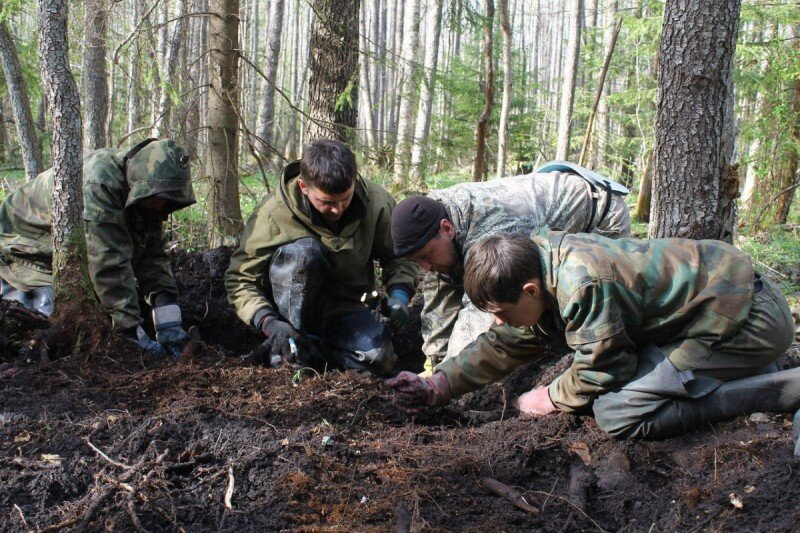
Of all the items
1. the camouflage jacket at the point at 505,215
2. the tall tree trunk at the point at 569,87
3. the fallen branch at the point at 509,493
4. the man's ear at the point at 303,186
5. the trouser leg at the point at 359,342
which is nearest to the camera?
the fallen branch at the point at 509,493

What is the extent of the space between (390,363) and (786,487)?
101 inches

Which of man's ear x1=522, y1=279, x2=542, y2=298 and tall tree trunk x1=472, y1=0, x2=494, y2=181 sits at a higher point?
tall tree trunk x1=472, y1=0, x2=494, y2=181

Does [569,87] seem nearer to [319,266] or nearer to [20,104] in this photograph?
[319,266]

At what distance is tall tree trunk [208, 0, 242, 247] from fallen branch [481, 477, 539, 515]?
3.67 metres

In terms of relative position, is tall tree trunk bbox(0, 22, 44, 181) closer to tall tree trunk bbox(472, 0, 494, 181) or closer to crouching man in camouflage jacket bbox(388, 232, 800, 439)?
tall tree trunk bbox(472, 0, 494, 181)

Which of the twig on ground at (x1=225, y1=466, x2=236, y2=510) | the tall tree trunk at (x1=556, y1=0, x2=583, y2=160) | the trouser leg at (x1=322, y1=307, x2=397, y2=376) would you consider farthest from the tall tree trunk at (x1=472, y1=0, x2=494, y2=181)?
the twig on ground at (x1=225, y1=466, x2=236, y2=510)

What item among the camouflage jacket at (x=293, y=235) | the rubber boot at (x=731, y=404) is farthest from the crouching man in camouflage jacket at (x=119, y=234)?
the rubber boot at (x=731, y=404)

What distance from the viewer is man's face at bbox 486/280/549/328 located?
2578 millimetres

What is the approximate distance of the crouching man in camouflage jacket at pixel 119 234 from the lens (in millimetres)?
3824

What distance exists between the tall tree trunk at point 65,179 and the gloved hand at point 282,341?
3.05ft

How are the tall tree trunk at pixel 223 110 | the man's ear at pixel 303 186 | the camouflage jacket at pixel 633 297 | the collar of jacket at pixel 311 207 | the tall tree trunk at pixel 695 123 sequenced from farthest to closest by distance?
the tall tree trunk at pixel 223 110, the collar of jacket at pixel 311 207, the man's ear at pixel 303 186, the tall tree trunk at pixel 695 123, the camouflage jacket at pixel 633 297

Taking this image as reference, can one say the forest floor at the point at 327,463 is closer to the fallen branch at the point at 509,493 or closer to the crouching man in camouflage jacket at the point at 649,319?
the fallen branch at the point at 509,493

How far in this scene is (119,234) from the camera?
393cm

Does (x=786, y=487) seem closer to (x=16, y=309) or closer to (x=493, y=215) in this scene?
(x=493, y=215)
